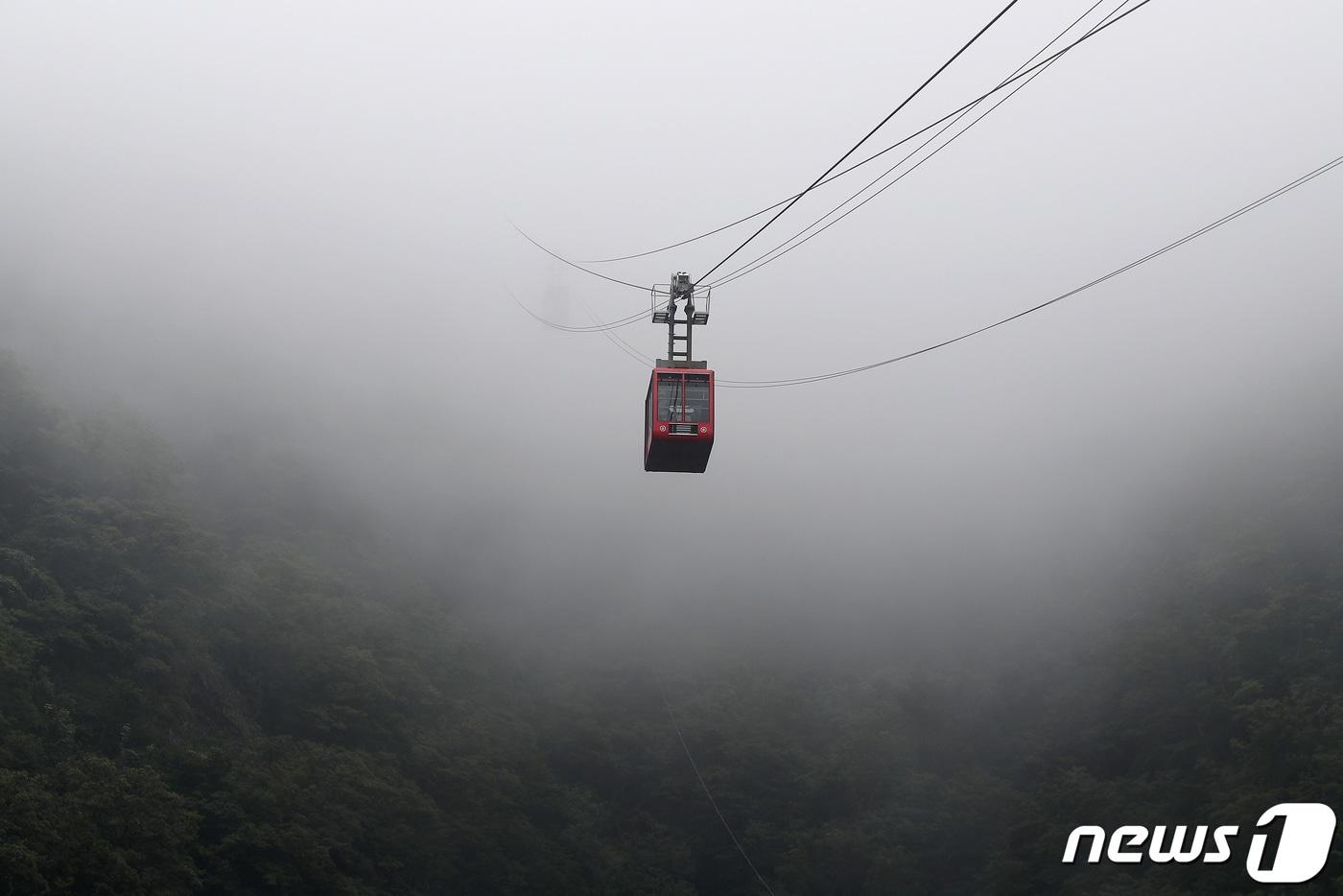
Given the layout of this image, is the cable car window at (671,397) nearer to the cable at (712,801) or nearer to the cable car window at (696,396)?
the cable car window at (696,396)

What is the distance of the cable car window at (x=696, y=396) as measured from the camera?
16719 mm

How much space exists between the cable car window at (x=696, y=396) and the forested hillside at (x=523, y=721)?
→ 12755 millimetres

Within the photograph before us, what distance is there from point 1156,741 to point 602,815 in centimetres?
1607

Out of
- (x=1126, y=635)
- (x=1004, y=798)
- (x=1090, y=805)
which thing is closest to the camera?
(x=1090, y=805)

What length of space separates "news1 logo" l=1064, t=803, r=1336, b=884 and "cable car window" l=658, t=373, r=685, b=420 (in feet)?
52.9

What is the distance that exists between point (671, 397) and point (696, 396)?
437 mm

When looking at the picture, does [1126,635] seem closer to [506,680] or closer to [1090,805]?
[1090,805]

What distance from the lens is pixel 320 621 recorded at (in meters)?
29.6

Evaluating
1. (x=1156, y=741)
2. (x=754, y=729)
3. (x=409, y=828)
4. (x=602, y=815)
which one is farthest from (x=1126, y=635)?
(x=409, y=828)

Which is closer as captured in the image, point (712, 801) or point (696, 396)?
point (696, 396)

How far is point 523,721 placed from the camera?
32.1 m

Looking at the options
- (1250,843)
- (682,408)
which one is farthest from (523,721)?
(1250,843)

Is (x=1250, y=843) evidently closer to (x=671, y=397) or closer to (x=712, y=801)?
(x=712, y=801)

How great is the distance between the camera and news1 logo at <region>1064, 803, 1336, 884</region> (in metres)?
21.0
